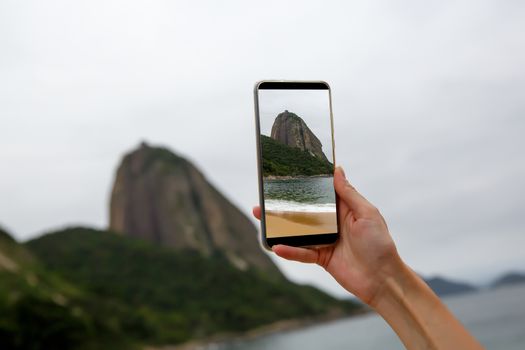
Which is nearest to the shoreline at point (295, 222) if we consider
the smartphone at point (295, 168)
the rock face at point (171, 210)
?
the smartphone at point (295, 168)

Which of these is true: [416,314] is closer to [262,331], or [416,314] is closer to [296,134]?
[296,134]

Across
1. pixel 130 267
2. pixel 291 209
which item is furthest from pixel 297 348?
pixel 291 209

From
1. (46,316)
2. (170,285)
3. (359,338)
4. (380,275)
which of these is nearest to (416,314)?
(380,275)

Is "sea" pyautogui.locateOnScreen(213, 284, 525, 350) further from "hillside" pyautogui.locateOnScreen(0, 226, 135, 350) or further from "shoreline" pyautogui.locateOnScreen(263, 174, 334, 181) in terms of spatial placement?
"shoreline" pyautogui.locateOnScreen(263, 174, 334, 181)

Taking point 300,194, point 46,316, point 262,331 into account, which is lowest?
point 262,331

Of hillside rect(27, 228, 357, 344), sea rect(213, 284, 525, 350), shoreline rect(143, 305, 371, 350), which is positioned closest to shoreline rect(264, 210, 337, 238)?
sea rect(213, 284, 525, 350)

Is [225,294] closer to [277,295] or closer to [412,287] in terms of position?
[277,295]
